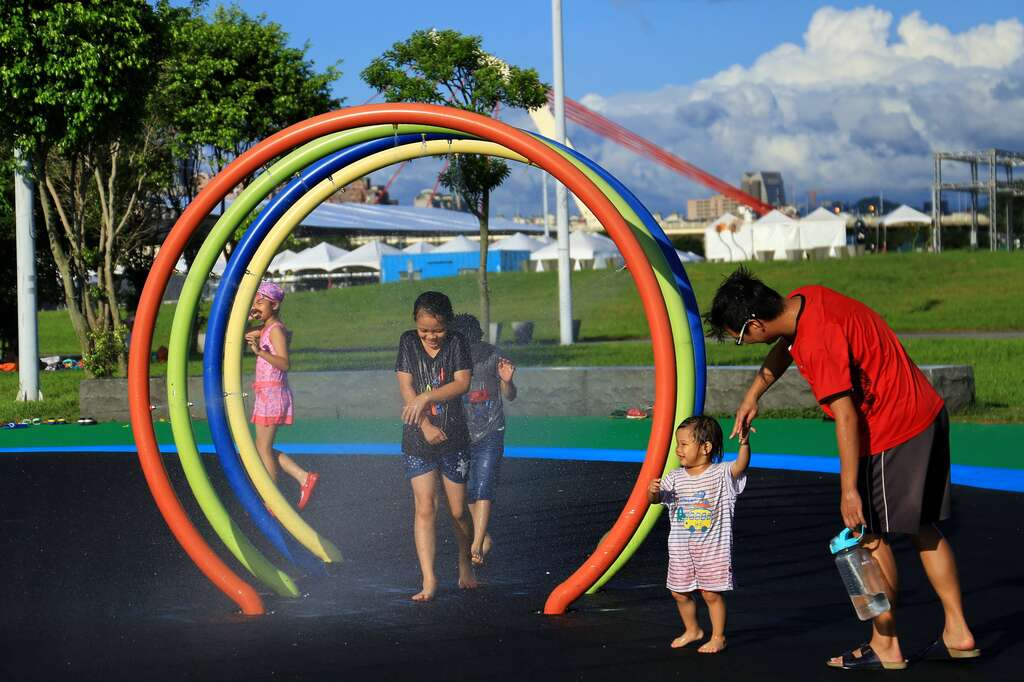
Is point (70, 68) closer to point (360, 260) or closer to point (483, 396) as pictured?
point (483, 396)

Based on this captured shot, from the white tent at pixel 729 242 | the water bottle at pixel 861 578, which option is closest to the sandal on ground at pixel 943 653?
the water bottle at pixel 861 578

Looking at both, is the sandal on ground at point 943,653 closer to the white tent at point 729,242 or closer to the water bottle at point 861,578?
the water bottle at point 861,578

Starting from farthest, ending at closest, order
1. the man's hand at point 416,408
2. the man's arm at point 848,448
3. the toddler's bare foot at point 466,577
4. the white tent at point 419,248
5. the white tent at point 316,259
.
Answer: the white tent at point 419,248, the white tent at point 316,259, the toddler's bare foot at point 466,577, the man's hand at point 416,408, the man's arm at point 848,448

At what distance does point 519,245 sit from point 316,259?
805 centimetres

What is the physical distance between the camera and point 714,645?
5270 millimetres

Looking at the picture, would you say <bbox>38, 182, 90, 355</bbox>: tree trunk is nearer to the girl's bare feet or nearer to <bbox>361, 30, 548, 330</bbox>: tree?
<bbox>361, 30, 548, 330</bbox>: tree

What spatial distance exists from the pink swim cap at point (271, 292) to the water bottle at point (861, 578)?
4.89 metres

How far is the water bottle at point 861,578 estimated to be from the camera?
5.01 meters

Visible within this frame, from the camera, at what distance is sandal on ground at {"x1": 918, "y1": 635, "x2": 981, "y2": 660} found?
5.08 m

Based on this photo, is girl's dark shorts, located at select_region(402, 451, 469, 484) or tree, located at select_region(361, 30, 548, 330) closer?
girl's dark shorts, located at select_region(402, 451, 469, 484)

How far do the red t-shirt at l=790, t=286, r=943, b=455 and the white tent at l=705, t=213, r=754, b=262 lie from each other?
167ft

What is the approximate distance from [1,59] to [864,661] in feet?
44.2

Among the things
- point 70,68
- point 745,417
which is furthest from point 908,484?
point 70,68

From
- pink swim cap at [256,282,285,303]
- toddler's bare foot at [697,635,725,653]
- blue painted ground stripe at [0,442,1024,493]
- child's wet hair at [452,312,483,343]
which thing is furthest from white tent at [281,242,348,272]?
toddler's bare foot at [697,635,725,653]
